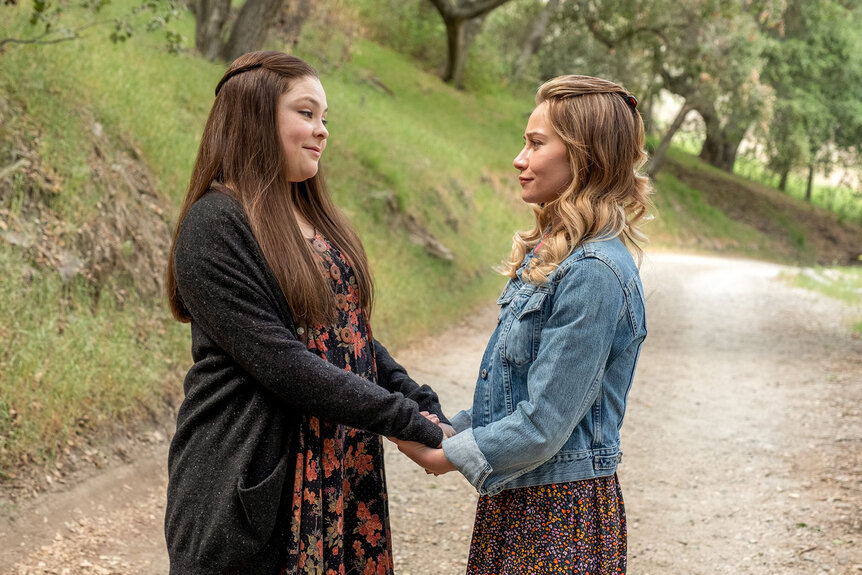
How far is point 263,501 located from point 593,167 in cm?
116

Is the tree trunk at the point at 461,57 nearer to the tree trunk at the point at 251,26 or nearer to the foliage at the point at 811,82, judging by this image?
the foliage at the point at 811,82

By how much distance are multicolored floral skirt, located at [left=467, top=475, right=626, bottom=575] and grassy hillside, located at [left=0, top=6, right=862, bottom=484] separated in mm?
3080

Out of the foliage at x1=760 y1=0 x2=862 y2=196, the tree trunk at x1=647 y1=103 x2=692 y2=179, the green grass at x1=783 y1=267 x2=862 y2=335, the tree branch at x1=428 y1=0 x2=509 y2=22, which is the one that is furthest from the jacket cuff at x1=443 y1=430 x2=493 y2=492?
the foliage at x1=760 y1=0 x2=862 y2=196

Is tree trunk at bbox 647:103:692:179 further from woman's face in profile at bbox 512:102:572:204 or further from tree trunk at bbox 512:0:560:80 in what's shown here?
woman's face in profile at bbox 512:102:572:204

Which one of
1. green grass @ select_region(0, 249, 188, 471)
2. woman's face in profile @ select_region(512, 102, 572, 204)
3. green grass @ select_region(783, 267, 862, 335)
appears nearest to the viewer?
woman's face in profile @ select_region(512, 102, 572, 204)

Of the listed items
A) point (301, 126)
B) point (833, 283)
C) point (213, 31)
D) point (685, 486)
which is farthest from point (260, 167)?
point (833, 283)

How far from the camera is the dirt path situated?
14.0 ft

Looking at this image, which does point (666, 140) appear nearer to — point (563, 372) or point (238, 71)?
point (238, 71)

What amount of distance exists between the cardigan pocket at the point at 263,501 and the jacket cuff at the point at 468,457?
1.37 feet

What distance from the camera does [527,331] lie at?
213 cm

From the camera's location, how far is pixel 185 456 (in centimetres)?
211

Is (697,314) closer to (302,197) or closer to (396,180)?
(396,180)

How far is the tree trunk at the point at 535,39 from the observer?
25375 mm

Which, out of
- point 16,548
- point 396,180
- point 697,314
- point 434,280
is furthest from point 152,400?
point 697,314
